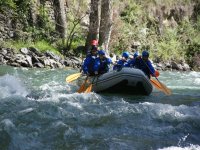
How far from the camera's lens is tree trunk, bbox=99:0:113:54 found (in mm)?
16766

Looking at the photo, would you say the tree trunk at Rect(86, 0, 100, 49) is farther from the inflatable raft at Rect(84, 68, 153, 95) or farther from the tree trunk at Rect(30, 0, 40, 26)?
the inflatable raft at Rect(84, 68, 153, 95)

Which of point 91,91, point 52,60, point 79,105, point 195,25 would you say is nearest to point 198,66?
point 195,25

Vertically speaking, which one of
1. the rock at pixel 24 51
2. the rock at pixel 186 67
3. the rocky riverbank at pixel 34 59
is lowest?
the rock at pixel 186 67

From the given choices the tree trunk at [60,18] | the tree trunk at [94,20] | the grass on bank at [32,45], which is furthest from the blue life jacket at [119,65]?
the tree trunk at [60,18]

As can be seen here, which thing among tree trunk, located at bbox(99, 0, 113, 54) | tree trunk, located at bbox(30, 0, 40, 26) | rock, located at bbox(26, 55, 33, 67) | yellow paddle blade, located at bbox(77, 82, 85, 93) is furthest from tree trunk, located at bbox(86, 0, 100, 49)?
yellow paddle blade, located at bbox(77, 82, 85, 93)

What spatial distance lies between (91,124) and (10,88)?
12.2ft

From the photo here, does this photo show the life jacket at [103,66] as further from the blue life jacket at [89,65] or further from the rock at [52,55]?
the rock at [52,55]

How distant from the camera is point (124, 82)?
9.62 meters

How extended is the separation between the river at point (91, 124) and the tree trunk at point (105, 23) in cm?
820

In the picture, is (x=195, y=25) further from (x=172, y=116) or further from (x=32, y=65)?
(x=172, y=116)

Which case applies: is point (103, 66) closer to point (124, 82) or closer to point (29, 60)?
point (124, 82)

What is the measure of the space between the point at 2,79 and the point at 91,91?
7.81 ft

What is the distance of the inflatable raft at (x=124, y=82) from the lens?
9500 millimetres

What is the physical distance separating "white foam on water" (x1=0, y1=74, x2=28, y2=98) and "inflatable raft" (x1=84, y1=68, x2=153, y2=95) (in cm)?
191
